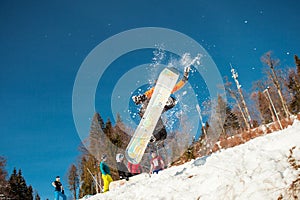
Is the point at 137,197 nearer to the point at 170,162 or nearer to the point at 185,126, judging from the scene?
the point at 170,162

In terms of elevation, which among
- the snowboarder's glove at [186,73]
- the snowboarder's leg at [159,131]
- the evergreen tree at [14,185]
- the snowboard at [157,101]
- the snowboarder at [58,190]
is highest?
the evergreen tree at [14,185]

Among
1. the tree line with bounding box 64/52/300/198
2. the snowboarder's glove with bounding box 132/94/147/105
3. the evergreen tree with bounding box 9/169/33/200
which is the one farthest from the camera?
the evergreen tree with bounding box 9/169/33/200

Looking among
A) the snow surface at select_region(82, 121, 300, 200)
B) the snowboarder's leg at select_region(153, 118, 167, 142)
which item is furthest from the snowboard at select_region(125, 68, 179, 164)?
the snow surface at select_region(82, 121, 300, 200)

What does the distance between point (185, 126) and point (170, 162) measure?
18.5 feet

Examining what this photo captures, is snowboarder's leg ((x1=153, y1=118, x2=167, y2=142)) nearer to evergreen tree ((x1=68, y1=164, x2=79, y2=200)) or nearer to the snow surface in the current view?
the snow surface

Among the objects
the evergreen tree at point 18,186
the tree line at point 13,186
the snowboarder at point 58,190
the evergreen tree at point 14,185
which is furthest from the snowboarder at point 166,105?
the evergreen tree at point 18,186

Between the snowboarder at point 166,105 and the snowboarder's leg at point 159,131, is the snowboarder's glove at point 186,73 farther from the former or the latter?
the snowboarder's leg at point 159,131

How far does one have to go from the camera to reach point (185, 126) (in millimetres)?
29391

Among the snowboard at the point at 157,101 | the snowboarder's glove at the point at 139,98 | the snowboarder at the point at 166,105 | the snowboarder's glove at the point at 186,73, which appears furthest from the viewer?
the snowboarder's glove at the point at 139,98

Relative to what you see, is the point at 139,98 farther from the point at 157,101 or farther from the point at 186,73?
the point at 186,73

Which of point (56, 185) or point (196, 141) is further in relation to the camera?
point (196, 141)

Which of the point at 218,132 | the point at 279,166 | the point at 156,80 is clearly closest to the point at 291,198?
the point at 279,166

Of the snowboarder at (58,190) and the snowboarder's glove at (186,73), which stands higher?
the snowboarder's glove at (186,73)

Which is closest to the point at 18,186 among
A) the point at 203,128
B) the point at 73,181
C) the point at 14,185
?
the point at 14,185
